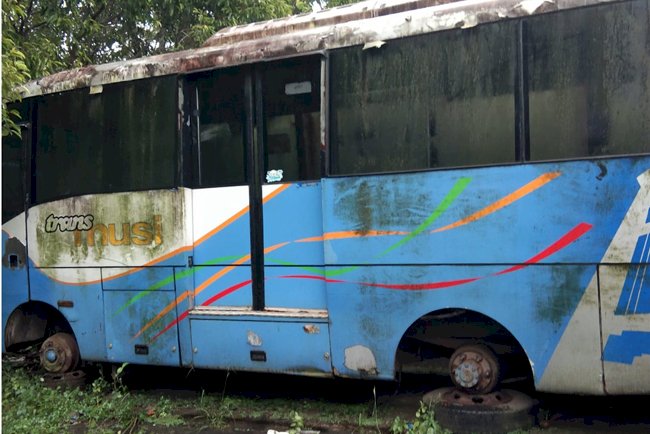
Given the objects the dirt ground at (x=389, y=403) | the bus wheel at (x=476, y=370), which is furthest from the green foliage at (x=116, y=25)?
the bus wheel at (x=476, y=370)

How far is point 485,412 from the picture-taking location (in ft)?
13.0

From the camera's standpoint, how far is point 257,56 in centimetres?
474

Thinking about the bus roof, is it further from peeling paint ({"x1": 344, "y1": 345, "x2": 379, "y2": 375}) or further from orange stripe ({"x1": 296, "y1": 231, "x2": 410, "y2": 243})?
peeling paint ({"x1": 344, "y1": 345, "x2": 379, "y2": 375})

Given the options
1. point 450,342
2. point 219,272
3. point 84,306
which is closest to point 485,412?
point 450,342

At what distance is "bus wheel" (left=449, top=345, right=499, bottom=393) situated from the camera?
4082mm

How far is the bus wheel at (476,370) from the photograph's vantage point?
13.4ft

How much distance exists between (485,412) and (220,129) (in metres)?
3.07

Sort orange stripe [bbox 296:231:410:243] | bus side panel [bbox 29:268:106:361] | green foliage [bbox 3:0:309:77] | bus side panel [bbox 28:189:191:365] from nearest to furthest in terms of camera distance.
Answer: orange stripe [bbox 296:231:410:243]
bus side panel [bbox 28:189:191:365]
bus side panel [bbox 29:268:106:361]
green foliage [bbox 3:0:309:77]

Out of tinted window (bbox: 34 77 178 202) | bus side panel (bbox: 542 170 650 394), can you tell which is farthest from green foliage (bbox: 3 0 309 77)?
bus side panel (bbox: 542 170 650 394)

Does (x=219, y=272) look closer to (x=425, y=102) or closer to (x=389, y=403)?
(x=389, y=403)

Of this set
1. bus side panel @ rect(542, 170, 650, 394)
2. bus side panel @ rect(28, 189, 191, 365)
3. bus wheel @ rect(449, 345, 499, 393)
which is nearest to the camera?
bus side panel @ rect(542, 170, 650, 394)

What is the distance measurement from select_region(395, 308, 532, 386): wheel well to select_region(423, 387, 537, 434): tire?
19cm

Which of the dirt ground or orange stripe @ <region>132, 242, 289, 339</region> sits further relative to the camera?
orange stripe @ <region>132, 242, 289, 339</region>

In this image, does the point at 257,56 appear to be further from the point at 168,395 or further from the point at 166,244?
the point at 168,395
